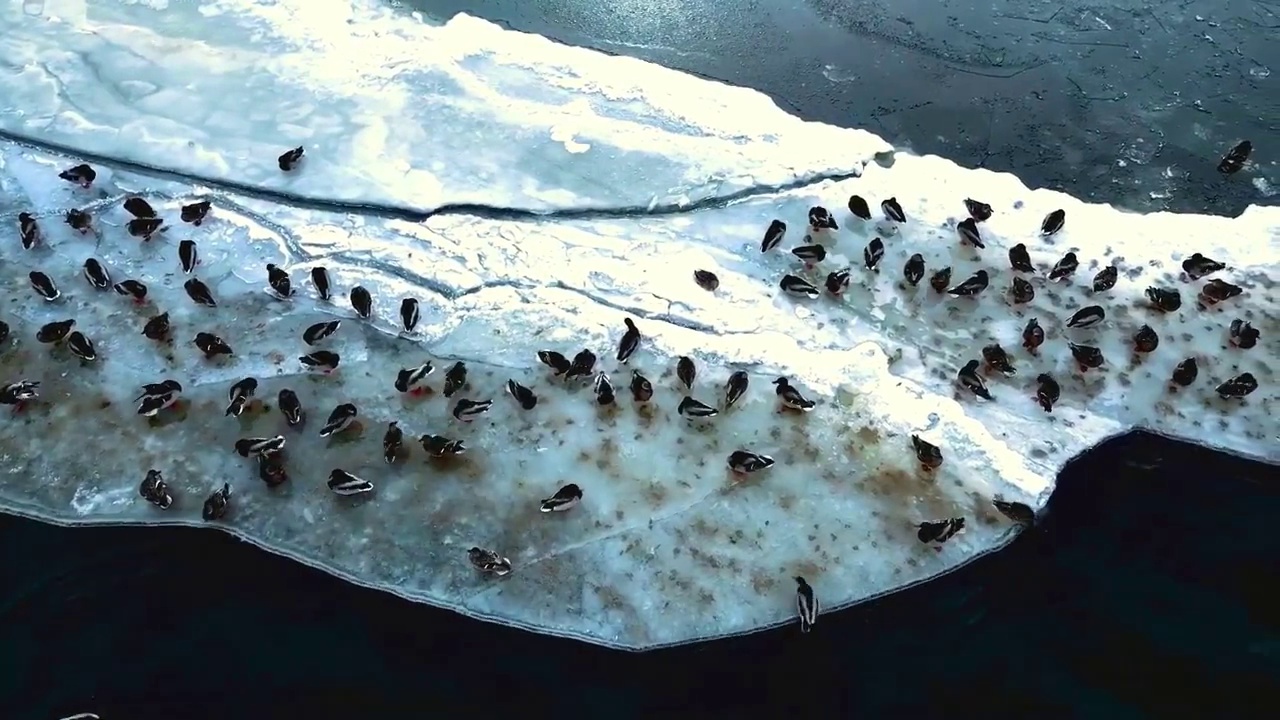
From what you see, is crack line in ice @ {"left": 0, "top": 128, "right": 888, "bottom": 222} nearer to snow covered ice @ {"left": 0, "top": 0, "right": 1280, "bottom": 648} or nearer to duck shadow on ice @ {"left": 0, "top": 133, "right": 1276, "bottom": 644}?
snow covered ice @ {"left": 0, "top": 0, "right": 1280, "bottom": 648}

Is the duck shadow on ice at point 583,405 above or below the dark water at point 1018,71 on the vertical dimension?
below

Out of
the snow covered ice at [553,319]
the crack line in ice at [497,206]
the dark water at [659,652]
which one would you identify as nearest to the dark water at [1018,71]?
the snow covered ice at [553,319]

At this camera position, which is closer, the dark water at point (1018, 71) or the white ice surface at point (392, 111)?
the white ice surface at point (392, 111)

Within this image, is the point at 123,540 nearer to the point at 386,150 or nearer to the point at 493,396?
the point at 493,396

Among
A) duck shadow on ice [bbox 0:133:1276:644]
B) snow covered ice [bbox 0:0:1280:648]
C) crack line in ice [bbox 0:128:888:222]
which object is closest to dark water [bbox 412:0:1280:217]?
snow covered ice [bbox 0:0:1280:648]

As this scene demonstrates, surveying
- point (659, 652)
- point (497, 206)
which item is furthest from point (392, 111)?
point (659, 652)

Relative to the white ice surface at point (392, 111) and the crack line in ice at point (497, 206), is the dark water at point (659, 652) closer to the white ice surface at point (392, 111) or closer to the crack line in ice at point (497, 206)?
the crack line in ice at point (497, 206)

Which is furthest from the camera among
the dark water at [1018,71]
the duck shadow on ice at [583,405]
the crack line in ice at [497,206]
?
the dark water at [1018,71]

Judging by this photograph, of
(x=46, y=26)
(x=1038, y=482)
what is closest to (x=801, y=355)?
(x=1038, y=482)
